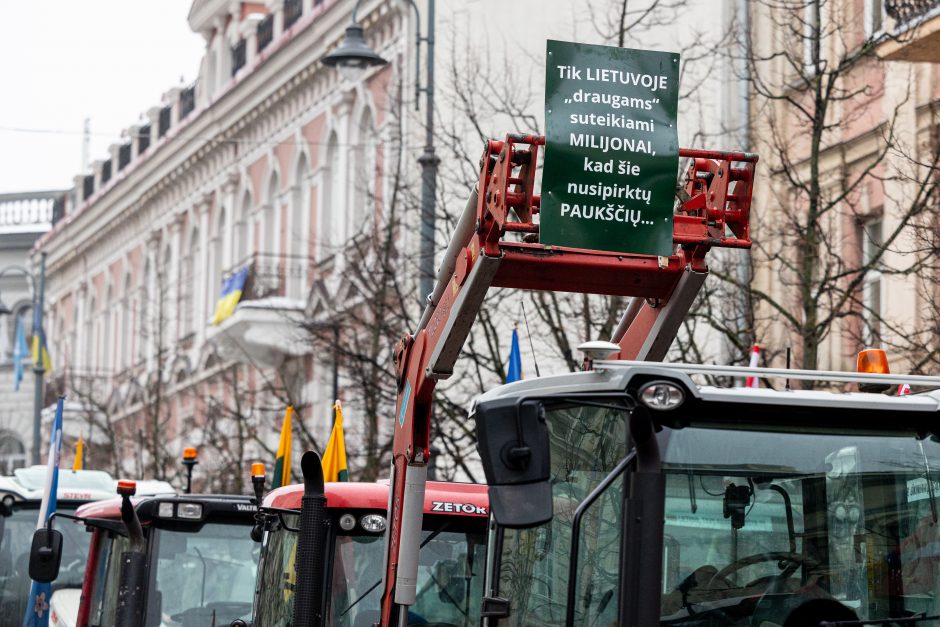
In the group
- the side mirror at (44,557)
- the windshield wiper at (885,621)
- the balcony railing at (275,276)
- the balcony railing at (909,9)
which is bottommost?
the windshield wiper at (885,621)

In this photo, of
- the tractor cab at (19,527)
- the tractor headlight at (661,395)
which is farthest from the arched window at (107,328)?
the tractor headlight at (661,395)

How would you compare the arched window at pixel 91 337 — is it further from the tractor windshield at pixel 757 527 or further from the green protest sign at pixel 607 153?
the tractor windshield at pixel 757 527

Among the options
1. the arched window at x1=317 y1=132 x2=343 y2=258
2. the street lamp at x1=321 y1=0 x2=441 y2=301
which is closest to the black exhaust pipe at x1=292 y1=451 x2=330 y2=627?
the street lamp at x1=321 y1=0 x2=441 y2=301

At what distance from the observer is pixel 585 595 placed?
629 centimetres

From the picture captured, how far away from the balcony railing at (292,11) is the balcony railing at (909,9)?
23.5m

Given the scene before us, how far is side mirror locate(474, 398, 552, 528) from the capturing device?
5.95m

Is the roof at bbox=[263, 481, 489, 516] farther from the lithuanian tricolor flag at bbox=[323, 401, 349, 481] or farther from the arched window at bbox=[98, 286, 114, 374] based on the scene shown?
the arched window at bbox=[98, 286, 114, 374]

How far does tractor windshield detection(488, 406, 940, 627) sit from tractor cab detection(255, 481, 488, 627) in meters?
2.70

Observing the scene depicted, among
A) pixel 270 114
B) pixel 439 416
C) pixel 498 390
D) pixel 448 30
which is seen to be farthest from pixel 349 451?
pixel 498 390

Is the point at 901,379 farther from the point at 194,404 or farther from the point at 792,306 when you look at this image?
the point at 194,404

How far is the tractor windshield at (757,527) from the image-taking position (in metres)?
6.25

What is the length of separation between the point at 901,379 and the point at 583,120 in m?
1.76

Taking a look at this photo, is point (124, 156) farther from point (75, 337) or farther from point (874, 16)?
point (874, 16)

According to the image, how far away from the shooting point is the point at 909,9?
1820 cm
